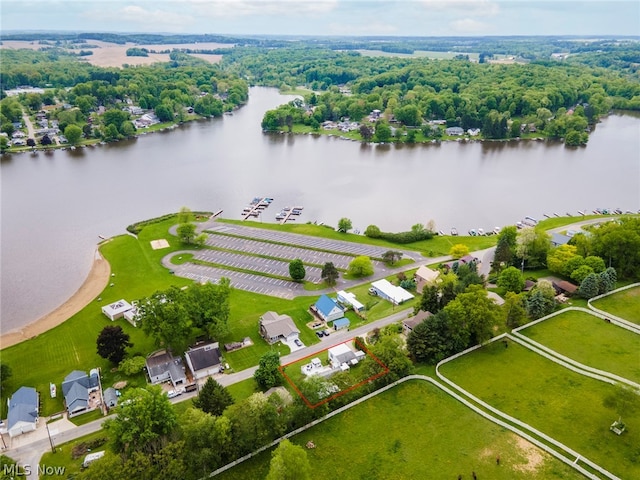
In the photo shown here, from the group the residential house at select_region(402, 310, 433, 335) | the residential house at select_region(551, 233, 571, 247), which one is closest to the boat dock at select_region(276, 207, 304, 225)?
the residential house at select_region(402, 310, 433, 335)

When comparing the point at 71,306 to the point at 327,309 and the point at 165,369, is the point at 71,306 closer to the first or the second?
the point at 165,369

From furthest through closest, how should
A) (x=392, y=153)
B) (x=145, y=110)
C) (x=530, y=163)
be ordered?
(x=145, y=110) < (x=392, y=153) < (x=530, y=163)

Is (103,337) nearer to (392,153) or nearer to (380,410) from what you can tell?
(380,410)

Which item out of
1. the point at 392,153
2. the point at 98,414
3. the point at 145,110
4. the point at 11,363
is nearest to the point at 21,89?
the point at 145,110

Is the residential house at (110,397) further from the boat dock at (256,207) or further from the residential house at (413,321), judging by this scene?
the boat dock at (256,207)

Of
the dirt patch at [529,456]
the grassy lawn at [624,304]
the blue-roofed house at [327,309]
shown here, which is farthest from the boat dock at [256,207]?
the dirt patch at [529,456]

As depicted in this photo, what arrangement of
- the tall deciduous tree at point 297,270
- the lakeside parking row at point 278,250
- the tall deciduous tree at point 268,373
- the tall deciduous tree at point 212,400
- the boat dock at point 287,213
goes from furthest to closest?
the boat dock at point 287,213 < the lakeside parking row at point 278,250 < the tall deciduous tree at point 297,270 < the tall deciduous tree at point 268,373 < the tall deciduous tree at point 212,400

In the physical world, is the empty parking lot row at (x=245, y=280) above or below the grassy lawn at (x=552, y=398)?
below
